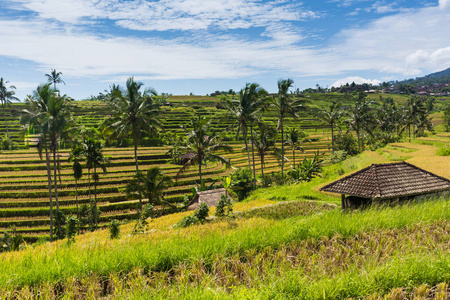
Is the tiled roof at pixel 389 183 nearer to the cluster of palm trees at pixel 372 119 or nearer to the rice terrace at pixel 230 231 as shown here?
the rice terrace at pixel 230 231

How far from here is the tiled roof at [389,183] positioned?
481 inches

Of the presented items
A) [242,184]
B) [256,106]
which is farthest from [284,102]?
[242,184]

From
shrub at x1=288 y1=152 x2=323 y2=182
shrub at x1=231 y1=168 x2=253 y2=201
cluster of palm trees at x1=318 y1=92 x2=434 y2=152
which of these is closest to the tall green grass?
shrub at x1=231 y1=168 x2=253 y2=201

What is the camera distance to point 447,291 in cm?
327

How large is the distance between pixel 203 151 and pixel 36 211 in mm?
19516

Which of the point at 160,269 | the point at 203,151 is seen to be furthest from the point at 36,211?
the point at 160,269

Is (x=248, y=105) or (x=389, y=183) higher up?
(x=248, y=105)

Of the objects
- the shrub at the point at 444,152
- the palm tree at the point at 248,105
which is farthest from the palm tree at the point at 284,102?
the shrub at the point at 444,152

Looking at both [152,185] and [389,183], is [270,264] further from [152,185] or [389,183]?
[152,185]

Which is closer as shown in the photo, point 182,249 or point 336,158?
point 182,249

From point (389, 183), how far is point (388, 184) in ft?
0.35

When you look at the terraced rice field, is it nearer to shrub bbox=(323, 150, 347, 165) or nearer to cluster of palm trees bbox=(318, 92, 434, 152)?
shrub bbox=(323, 150, 347, 165)

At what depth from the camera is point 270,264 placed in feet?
13.1

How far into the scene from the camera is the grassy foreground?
313 cm
